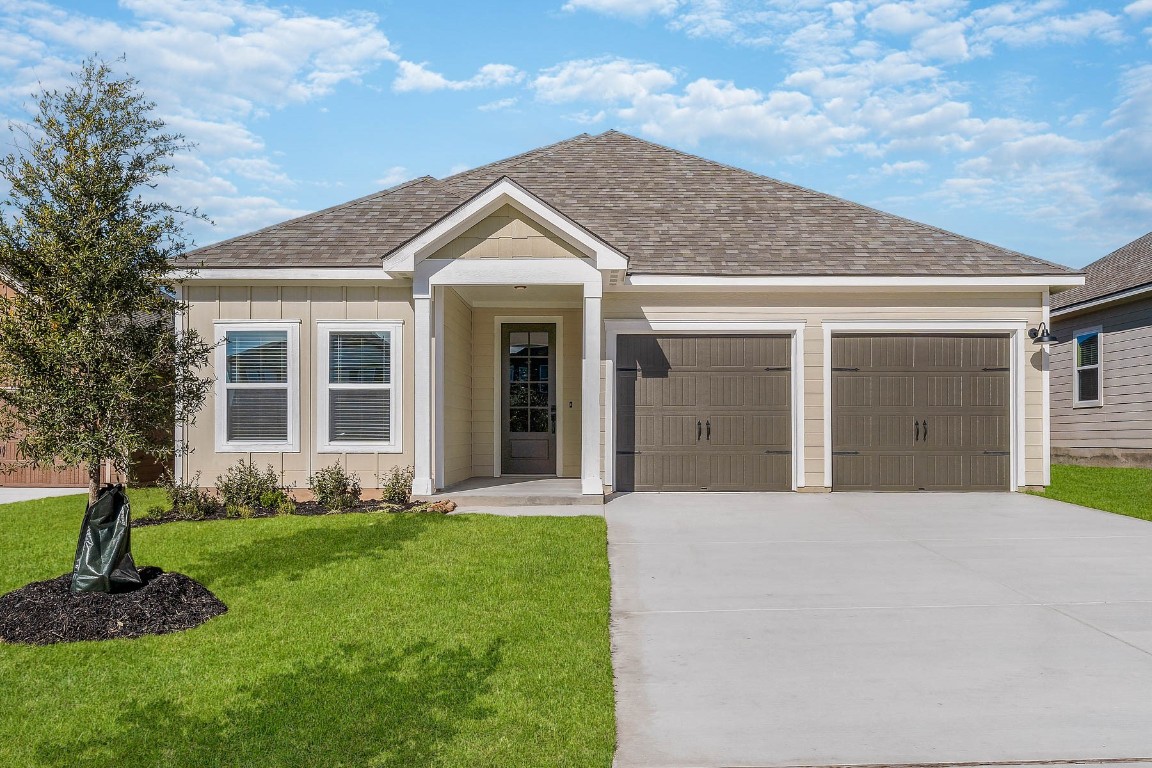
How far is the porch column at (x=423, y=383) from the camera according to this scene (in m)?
9.49

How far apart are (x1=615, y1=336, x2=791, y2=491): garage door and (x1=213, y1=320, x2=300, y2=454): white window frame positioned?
14.4ft

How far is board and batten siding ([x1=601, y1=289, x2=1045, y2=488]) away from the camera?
10.7m

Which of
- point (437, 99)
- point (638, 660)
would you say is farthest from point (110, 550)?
point (437, 99)

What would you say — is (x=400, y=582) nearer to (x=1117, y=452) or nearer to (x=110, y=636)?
(x=110, y=636)

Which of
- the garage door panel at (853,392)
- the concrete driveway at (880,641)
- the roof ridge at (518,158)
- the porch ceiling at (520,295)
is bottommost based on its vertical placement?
the concrete driveway at (880,641)

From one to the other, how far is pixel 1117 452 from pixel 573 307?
35.5 feet

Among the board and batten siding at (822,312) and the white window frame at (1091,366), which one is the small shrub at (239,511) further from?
the white window frame at (1091,366)

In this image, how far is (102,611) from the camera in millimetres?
4977

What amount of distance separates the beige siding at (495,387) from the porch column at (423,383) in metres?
2.68

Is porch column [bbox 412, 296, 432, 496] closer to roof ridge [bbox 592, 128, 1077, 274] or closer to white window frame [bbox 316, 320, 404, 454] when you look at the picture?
white window frame [bbox 316, 320, 404, 454]

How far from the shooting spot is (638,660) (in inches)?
170

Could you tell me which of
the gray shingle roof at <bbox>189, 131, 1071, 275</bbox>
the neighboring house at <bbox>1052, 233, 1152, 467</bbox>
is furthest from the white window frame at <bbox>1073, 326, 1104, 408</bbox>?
the gray shingle roof at <bbox>189, 131, 1071, 275</bbox>

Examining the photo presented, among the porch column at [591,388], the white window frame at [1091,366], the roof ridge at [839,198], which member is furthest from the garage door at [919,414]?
the white window frame at [1091,366]

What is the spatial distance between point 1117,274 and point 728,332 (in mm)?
9912
